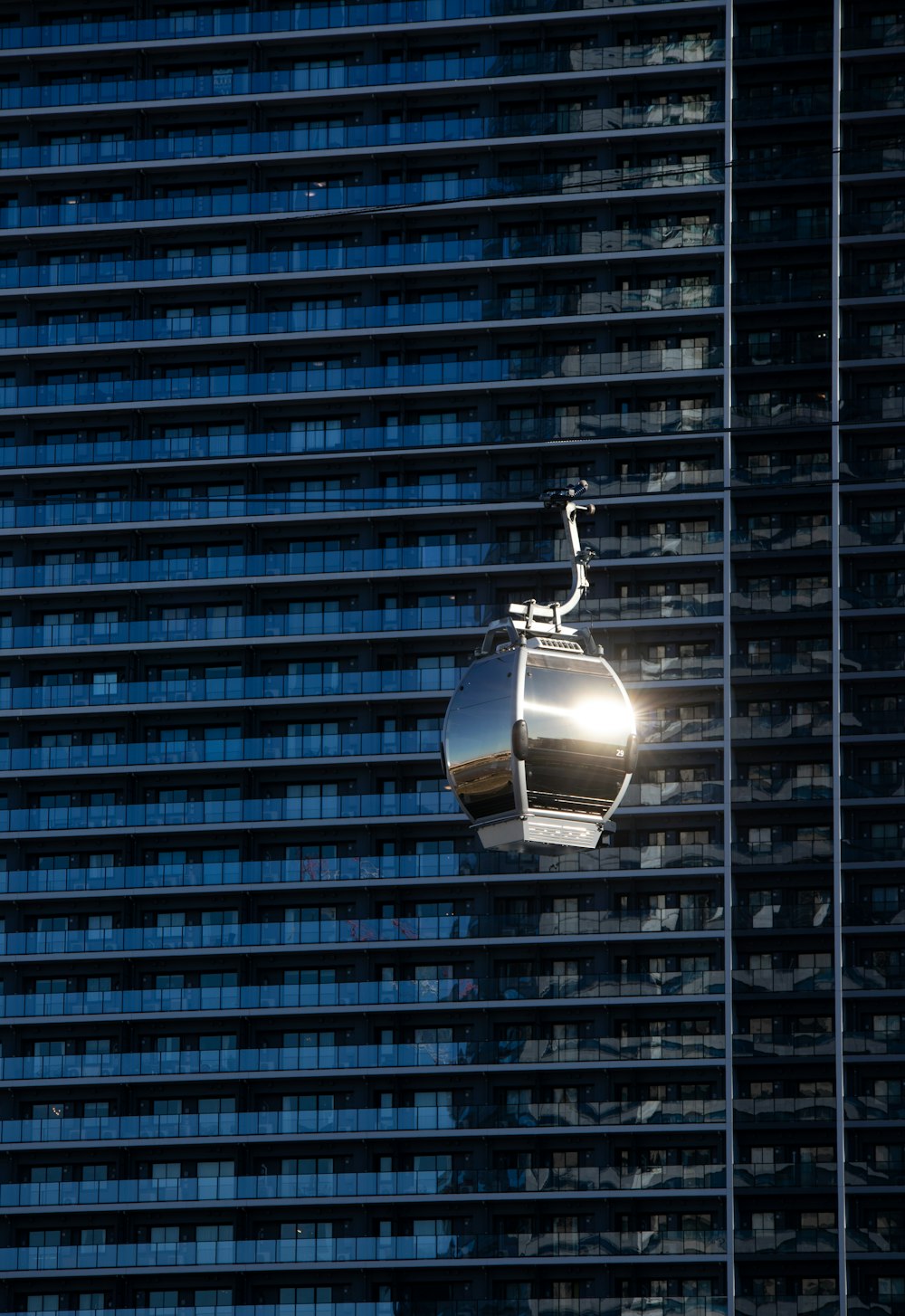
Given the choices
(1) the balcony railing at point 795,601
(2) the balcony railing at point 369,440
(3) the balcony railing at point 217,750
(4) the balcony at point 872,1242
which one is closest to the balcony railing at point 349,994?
(3) the balcony railing at point 217,750

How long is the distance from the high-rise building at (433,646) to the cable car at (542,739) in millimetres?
51261

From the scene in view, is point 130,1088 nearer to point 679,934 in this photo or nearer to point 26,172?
point 679,934

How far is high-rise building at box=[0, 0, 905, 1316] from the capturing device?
6906cm

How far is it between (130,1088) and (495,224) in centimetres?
2736

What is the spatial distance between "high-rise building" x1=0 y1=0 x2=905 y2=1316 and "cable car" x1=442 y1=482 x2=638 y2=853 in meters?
51.3

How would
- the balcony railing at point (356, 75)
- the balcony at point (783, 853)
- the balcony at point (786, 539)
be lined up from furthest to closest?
the balcony railing at point (356, 75) < the balcony at point (786, 539) < the balcony at point (783, 853)

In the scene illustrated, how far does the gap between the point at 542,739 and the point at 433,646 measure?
58.1 meters

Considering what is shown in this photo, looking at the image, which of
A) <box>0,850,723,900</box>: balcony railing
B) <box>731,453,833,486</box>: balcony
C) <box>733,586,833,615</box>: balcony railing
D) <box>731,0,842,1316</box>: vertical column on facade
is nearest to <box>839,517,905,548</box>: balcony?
<box>731,0,842,1316</box>: vertical column on facade

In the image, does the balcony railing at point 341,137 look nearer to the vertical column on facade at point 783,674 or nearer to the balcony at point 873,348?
the vertical column on facade at point 783,674

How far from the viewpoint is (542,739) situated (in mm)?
16219

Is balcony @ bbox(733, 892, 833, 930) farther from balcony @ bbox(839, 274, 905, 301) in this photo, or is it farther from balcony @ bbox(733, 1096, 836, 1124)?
balcony @ bbox(839, 274, 905, 301)

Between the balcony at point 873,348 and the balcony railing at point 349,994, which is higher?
the balcony at point 873,348

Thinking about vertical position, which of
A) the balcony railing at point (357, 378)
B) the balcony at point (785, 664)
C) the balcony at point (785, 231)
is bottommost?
the balcony at point (785, 664)

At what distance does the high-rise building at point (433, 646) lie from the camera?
69062mm
